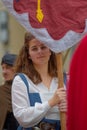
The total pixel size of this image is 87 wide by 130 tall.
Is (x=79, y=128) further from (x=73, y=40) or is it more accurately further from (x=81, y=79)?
(x=73, y=40)

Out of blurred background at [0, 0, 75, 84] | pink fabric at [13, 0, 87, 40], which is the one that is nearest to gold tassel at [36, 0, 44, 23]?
pink fabric at [13, 0, 87, 40]

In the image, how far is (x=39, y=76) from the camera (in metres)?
3.30

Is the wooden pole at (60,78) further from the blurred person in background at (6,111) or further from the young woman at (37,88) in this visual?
the blurred person in background at (6,111)

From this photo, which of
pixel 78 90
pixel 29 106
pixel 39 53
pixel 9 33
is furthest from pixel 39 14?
pixel 9 33

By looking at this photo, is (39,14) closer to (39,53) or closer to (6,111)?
(39,53)

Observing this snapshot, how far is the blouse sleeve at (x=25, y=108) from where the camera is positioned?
312cm

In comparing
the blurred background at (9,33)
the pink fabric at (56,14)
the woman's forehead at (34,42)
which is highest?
the pink fabric at (56,14)

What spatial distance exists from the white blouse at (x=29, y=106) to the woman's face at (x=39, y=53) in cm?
16

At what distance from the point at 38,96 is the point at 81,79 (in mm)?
1484

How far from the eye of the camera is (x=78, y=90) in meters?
1.72

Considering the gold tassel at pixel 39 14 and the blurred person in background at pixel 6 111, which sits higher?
the gold tassel at pixel 39 14

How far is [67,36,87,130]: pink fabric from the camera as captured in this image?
5.58 ft

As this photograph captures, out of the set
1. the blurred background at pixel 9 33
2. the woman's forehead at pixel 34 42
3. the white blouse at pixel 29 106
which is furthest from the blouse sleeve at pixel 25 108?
the blurred background at pixel 9 33

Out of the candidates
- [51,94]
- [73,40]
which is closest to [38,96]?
[51,94]
